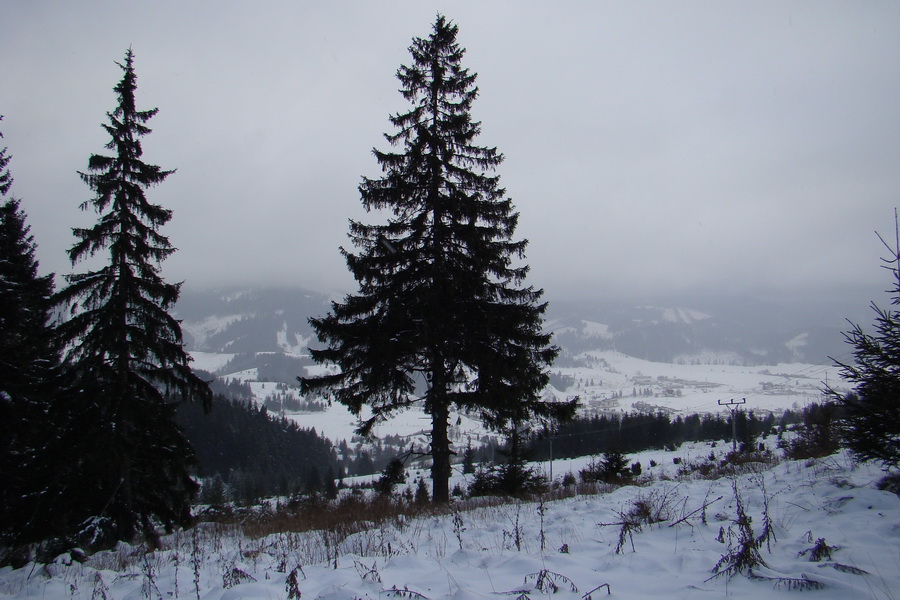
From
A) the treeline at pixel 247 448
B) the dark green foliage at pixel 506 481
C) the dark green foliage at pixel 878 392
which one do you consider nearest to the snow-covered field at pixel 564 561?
the dark green foliage at pixel 878 392

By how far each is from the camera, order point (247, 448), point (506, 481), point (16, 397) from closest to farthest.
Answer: point (16, 397)
point (506, 481)
point (247, 448)

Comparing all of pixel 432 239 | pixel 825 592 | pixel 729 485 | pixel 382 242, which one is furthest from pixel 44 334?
pixel 729 485

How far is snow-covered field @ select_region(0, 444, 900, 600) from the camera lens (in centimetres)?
366

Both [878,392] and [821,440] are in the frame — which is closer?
[878,392]

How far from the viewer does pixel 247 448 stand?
94.7m

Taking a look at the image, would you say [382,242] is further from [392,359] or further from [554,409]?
[554,409]

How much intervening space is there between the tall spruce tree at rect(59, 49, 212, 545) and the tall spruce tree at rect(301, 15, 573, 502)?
4.38m

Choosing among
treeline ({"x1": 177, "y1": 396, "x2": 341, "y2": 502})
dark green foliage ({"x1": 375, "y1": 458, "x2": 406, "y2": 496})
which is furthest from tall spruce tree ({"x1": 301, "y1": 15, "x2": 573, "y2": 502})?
treeline ({"x1": 177, "y1": 396, "x2": 341, "y2": 502})

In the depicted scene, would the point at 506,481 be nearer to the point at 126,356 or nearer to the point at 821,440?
the point at 821,440

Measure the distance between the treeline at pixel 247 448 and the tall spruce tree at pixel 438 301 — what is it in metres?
66.5

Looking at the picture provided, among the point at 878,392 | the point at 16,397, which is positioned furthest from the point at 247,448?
the point at 878,392

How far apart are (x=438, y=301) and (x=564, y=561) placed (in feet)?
25.7

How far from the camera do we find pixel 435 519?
7.83 meters

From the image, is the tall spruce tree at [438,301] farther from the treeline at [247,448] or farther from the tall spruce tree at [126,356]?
the treeline at [247,448]
